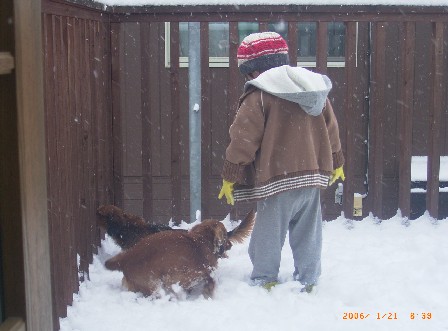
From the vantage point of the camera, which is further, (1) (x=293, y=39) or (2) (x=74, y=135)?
(1) (x=293, y=39)

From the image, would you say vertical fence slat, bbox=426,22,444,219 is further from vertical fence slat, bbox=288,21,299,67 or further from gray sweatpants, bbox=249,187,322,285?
gray sweatpants, bbox=249,187,322,285

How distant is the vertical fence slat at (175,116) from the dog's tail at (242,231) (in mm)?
1147

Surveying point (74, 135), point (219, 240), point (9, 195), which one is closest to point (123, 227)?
point (219, 240)

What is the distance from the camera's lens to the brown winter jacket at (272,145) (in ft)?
12.9

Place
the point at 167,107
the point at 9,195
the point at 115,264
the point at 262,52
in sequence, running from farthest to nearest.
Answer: the point at 167,107 → the point at 262,52 → the point at 115,264 → the point at 9,195

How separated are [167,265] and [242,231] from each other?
0.80 metres

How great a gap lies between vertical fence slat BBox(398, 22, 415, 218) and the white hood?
1773mm

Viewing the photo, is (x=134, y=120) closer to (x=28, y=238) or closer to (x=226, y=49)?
(x=226, y=49)

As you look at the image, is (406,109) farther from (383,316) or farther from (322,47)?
(383,316)

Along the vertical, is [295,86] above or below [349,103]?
above

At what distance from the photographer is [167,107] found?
23.8 ft

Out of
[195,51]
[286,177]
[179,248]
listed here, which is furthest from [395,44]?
[179,248]

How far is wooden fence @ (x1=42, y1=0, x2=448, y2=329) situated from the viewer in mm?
3594

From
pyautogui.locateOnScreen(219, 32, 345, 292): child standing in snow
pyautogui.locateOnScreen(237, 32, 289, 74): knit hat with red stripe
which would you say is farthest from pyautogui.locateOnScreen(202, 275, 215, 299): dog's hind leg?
pyautogui.locateOnScreen(237, 32, 289, 74): knit hat with red stripe
